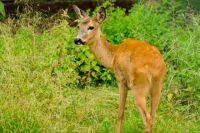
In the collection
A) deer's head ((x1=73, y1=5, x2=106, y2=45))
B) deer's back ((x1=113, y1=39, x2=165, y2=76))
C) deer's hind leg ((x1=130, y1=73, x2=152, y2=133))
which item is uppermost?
deer's head ((x1=73, y1=5, x2=106, y2=45))

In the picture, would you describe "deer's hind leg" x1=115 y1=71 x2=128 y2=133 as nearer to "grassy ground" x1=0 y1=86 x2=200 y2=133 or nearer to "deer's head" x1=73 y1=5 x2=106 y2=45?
"grassy ground" x1=0 y1=86 x2=200 y2=133

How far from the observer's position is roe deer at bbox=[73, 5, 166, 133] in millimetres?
7508

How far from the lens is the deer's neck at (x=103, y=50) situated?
8305 millimetres

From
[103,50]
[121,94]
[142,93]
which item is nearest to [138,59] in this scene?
[142,93]

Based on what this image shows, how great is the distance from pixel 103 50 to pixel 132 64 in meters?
0.78

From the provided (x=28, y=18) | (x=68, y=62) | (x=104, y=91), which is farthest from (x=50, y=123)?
(x=28, y=18)

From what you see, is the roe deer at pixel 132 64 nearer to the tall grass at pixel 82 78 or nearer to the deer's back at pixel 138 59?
the deer's back at pixel 138 59

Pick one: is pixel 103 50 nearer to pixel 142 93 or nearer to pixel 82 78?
pixel 142 93

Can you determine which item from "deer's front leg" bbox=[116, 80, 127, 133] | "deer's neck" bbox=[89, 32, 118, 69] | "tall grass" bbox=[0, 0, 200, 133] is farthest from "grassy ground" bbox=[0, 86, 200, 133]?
"deer's neck" bbox=[89, 32, 118, 69]

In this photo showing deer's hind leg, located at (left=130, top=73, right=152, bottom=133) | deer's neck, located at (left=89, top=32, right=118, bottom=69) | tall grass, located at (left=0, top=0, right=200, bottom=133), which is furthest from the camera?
deer's neck, located at (left=89, top=32, right=118, bottom=69)

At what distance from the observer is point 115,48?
8.32m

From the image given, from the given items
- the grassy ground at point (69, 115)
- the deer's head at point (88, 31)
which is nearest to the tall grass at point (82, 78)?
the grassy ground at point (69, 115)

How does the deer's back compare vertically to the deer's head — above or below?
below

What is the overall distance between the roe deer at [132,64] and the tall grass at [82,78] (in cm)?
52
